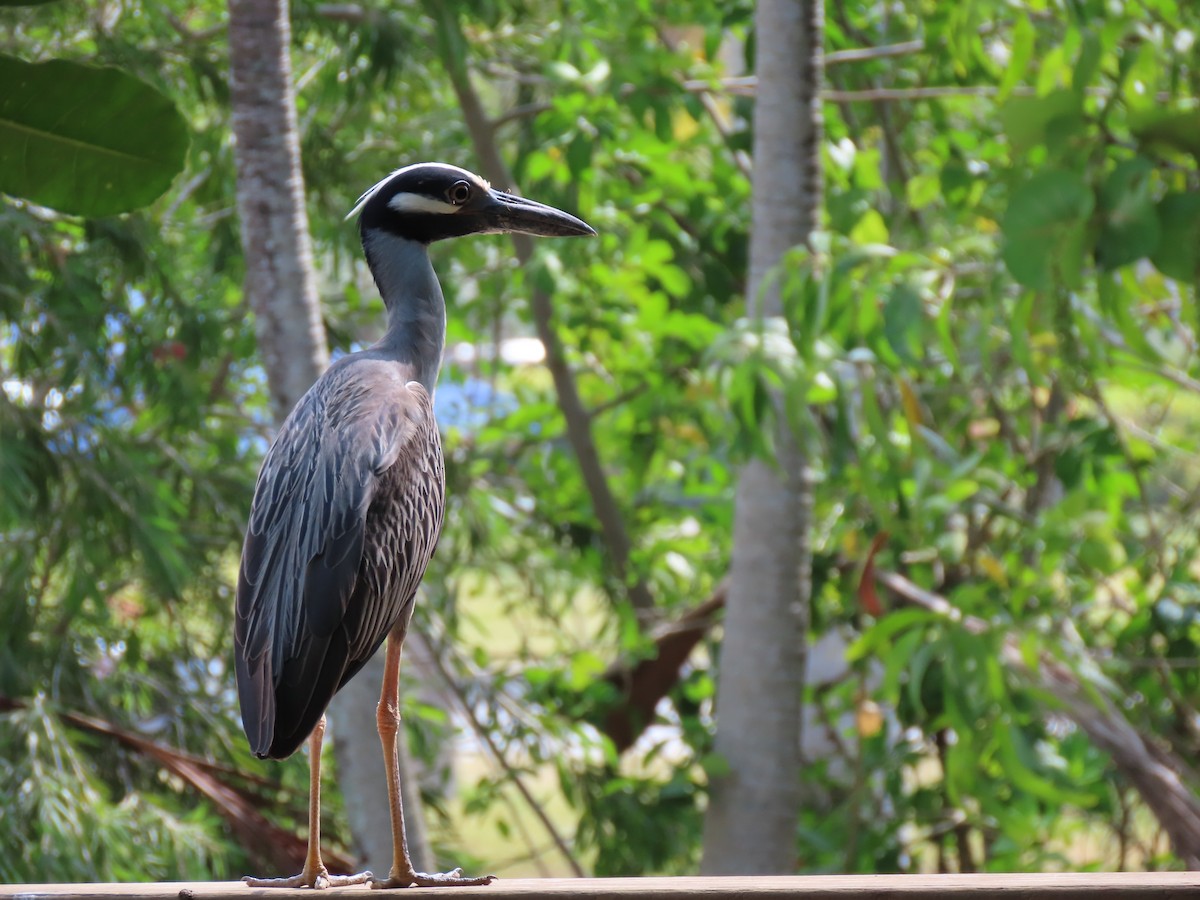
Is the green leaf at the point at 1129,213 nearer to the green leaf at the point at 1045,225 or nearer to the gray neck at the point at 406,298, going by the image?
the green leaf at the point at 1045,225

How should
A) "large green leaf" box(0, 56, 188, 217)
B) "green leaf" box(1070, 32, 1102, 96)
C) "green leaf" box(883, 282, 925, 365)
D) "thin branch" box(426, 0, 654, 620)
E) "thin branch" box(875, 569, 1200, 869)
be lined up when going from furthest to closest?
"thin branch" box(426, 0, 654, 620) < "thin branch" box(875, 569, 1200, 869) < "green leaf" box(883, 282, 925, 365) < "green leaf" box(1070, 32, 1102, 96) < "large green leaf" box(0, 56, 188, 217)

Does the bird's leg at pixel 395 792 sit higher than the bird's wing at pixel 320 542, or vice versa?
the bird's wing at pixel 320 542

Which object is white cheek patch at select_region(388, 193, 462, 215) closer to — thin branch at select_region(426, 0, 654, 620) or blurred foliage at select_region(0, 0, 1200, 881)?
blurred foliage at select_region(0, 0, 1200, 881)

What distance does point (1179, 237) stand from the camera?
248cm

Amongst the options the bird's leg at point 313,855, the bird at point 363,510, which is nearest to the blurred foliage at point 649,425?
the bird at point 363,510

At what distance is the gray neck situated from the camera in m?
2.39

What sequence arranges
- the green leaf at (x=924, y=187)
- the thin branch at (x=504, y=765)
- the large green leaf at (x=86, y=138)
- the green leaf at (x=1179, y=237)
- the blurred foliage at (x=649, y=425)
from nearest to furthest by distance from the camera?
the large green leaf at (x=86, y=138), the green leaf at (x=1179, y=237), the blurred foliage at (x=649, y=425), the green leaf at (x=924, y=187), the thin branch at (x=504, y=765)

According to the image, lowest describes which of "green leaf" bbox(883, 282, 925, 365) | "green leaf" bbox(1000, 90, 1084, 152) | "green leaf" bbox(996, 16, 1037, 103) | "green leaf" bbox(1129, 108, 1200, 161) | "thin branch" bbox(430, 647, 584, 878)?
"thin branch" bbox(430, 647, 584, 878)

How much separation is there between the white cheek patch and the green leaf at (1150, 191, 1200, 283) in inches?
50.4

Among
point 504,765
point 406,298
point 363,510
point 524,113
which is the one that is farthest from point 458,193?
point 524,113

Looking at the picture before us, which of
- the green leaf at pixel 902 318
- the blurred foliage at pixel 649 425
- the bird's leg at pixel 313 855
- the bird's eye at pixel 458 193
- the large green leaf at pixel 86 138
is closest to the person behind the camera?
the large green leaf at pixel 86 138

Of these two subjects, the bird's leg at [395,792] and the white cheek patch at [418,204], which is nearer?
the bird's leg at [395,792]

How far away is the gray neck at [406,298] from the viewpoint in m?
2.39

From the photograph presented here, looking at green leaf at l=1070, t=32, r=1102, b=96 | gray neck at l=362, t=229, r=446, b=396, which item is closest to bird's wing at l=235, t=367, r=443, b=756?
gray neck at l=362, t=229, r=446, b=396
